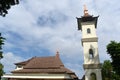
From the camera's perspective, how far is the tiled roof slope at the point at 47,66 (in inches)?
1537

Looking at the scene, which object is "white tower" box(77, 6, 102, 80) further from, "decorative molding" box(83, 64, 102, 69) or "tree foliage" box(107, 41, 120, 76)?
Result: "tree foliage" box(107, 41, 120, 76)

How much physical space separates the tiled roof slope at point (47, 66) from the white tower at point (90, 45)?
14.1 feet

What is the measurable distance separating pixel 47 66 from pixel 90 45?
852 centimetres

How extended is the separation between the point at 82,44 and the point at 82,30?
8.43ft

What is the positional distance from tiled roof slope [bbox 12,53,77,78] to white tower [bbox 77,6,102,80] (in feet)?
14.1

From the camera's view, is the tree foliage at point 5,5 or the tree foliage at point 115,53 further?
the tree foliage at point 115,53

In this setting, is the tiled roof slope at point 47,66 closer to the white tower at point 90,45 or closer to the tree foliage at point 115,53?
the white tower at point 90,45

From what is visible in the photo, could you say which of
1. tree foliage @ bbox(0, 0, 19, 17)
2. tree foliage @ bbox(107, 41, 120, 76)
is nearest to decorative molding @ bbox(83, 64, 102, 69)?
tree foliage @ bbox(107, 41, 120, 76)

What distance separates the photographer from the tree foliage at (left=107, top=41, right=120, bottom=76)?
34.2 m

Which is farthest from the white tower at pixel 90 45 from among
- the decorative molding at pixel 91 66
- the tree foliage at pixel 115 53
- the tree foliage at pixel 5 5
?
the tree foliage at pixel 5 5

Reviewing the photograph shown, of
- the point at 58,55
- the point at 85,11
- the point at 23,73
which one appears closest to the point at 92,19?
the point at 85,11

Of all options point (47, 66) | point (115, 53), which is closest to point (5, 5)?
point (115, 53)

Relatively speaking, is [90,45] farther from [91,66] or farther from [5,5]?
[5,5]

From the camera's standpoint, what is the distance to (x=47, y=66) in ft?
132
